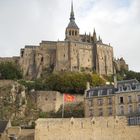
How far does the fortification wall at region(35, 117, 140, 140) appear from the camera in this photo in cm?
4041

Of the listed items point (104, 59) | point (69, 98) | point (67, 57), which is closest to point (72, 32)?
point (104, 59)

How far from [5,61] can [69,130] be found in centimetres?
5281

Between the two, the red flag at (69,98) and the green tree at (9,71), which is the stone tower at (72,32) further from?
the red flag at (69,98)

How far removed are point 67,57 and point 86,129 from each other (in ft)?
157

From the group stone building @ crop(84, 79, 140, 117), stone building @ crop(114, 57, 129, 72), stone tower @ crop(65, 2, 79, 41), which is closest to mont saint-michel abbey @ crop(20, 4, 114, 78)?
stone building @ crop(114, 57, 129, 72)

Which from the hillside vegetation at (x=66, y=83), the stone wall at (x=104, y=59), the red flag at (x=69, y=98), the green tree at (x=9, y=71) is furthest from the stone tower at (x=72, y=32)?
the red flag at (x=69, y=98)

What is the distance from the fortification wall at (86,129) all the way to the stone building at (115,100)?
5.28 meters

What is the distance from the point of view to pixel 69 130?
41156 millimetres

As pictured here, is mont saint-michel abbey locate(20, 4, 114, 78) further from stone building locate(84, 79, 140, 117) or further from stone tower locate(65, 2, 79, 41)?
stone building locate(84, 79, 140, 117)

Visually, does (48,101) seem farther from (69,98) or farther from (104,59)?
(104,59)

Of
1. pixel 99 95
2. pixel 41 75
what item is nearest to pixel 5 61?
pixel 41 75

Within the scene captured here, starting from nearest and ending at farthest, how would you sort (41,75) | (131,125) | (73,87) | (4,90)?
(131,125), (4,90), (73,87), (41,75)

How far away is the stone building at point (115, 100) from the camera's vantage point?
4953 cm

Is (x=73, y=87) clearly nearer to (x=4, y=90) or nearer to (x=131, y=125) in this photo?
(x=4, y=90)
